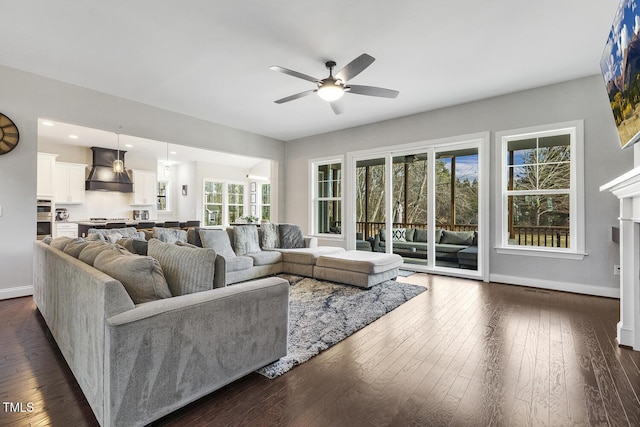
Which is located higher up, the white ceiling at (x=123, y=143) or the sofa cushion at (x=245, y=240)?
the white ceiling at (x=123, y=143)

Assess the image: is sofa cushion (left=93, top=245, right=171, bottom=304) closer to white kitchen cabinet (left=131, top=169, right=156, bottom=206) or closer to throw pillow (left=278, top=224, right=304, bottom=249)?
throw pillow (left=278, top=224, right=304, bottom=249)

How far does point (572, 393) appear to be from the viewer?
1.81 metres

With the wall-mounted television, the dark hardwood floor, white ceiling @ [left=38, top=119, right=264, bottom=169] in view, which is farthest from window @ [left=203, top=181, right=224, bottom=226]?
the wall-mounted television

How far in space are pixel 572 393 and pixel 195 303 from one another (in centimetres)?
228

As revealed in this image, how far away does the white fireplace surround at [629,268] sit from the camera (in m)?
2.39

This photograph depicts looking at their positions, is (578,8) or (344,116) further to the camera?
(344,116)

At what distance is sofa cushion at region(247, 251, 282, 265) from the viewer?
473 cm

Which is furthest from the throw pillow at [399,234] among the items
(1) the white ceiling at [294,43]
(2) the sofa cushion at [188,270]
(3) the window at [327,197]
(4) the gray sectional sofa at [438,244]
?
(2) the sofa cushion at [188,270]

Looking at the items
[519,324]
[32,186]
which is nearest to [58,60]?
[32,186]

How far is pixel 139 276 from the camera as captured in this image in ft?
5.47

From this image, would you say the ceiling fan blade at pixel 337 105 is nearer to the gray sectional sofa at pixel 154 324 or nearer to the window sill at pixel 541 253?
the gray sectional sofa at pixel 154 324

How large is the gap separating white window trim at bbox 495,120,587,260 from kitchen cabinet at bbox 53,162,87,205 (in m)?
9.23

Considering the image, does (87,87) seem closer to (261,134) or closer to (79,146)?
(261,134)

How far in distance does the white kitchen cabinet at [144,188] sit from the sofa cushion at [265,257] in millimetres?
5507
